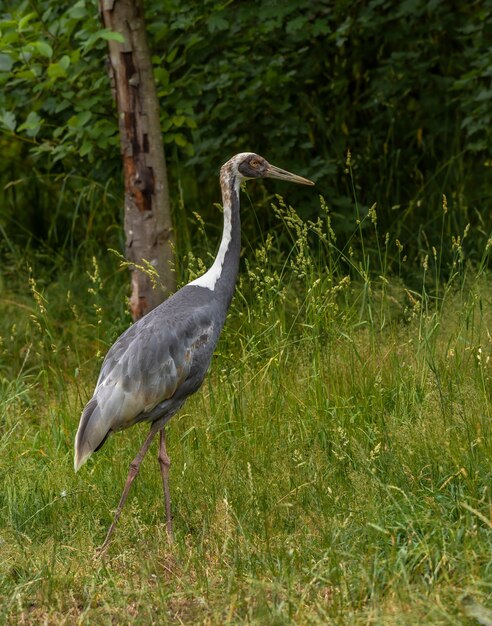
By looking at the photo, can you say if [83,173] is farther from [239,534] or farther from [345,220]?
[239,534]

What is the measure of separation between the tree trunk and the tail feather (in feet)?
5.15

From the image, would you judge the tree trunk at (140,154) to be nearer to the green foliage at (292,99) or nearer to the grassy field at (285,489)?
the green foliage at (292,99)

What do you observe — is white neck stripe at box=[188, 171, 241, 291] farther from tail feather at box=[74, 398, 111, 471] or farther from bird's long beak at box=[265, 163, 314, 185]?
tail feather at box=[74, 398, 111, 471]

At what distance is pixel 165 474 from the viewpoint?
16.2ft

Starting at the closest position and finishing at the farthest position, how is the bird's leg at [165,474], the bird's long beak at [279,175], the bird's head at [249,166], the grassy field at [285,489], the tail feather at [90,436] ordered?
the grassy field at [285,489]
the bird's leg at [165,474]
the tail feather at [90,436]
the bird's head at [249,166]
the bird's long beak at [279,175]

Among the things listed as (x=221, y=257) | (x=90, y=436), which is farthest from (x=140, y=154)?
(x=90, y=436)

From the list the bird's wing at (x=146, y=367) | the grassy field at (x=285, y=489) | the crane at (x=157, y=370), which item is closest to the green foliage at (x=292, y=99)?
the grassy field at (x=285, y=489)

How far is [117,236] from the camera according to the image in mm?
8445

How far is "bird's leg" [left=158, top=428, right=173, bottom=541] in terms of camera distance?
15.2 feet

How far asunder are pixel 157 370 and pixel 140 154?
1.83m

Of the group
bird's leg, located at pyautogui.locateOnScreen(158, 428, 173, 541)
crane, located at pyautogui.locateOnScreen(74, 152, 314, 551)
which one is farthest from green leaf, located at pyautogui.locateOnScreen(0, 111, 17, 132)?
bird's leg, located at pyautogui.locateOnScreen(158, 428, 173, 541)

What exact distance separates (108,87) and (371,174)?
84.8 inches

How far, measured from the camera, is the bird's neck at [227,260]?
5344 mm

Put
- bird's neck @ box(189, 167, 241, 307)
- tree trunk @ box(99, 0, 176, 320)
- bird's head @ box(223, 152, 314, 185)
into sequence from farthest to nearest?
tree trunk @ box(99, 0, 176, 320)
bird's head @ box(223, 152, 314, 185)
bird's neck @ box(189, 167, 241, 307)
